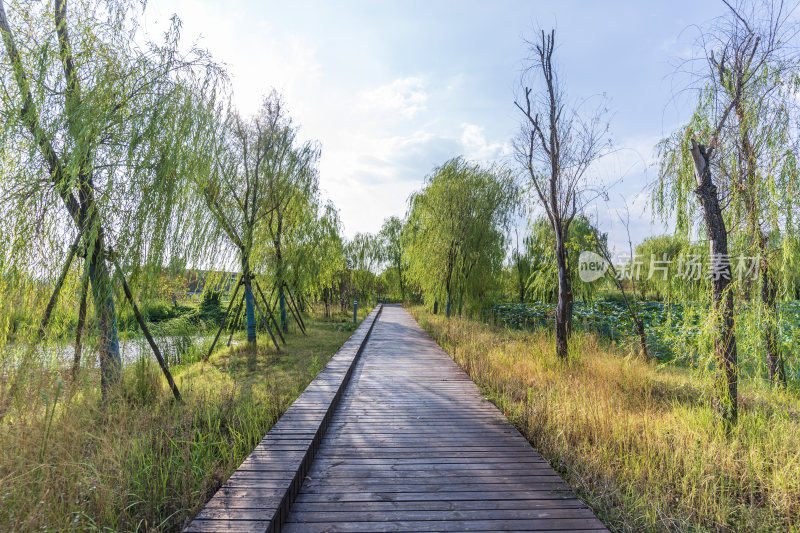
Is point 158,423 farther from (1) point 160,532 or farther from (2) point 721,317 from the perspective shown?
(2) point 721,317

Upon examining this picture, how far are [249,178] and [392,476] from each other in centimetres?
738

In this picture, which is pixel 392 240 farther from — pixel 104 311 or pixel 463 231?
pixel 104 311

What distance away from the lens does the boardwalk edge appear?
1992 mm

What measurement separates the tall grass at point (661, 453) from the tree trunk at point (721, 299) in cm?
16

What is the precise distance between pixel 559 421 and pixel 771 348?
339cm

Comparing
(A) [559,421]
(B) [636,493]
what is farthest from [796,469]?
(A) [559,421]

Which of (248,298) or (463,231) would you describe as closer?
(248,298)

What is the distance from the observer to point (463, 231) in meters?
12.8

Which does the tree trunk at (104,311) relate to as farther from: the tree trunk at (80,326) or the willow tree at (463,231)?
the willow tree at (463,231)

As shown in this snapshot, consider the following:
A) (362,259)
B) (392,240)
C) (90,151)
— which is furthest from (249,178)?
(392,240)

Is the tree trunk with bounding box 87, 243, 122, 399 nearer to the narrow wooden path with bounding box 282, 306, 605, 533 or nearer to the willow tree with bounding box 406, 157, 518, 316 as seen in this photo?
the narrow wooden path with bounding box 282, 306, 605, 533

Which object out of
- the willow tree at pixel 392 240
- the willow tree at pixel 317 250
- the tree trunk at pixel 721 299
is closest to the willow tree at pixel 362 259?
the willow tree at pixel 392 240

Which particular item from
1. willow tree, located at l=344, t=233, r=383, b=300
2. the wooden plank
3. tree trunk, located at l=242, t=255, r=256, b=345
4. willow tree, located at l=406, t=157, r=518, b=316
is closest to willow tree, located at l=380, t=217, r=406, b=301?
willow tree, located at l=344, t=233, r=383, b=300

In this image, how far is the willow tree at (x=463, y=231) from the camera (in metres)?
12.8
